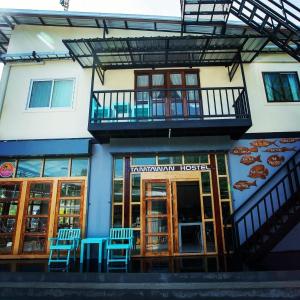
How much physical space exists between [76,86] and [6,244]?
18.7 ft

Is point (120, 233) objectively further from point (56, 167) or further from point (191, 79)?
point (191, 79)

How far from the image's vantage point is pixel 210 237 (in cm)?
759

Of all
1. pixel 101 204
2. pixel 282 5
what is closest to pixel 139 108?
pixel 101 204

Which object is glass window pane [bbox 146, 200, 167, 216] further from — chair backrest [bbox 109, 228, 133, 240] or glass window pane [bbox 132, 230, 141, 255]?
chair backrest [bbox 109, 228, 133, 240]

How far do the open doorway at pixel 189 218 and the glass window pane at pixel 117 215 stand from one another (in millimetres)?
1813

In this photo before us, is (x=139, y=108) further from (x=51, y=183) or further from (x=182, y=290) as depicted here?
(x=182, y=290)

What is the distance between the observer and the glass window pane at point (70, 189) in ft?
26.5

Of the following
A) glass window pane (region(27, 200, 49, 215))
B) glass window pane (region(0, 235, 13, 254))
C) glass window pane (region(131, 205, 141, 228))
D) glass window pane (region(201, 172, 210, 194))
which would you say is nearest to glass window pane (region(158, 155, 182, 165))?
glass window pane (region(201, 172, 210, 194))

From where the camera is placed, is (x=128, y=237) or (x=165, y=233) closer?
(x=128, y=237)

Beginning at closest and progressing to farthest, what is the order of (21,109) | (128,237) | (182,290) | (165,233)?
(182,290) < (128,237) < (165,233) < (21,109)

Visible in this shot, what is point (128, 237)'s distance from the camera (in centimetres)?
714

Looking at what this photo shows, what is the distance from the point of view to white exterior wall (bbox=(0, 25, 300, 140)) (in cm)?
852

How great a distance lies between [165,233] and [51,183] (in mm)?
4007

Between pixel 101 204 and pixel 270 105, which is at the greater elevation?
pixel 270 105
